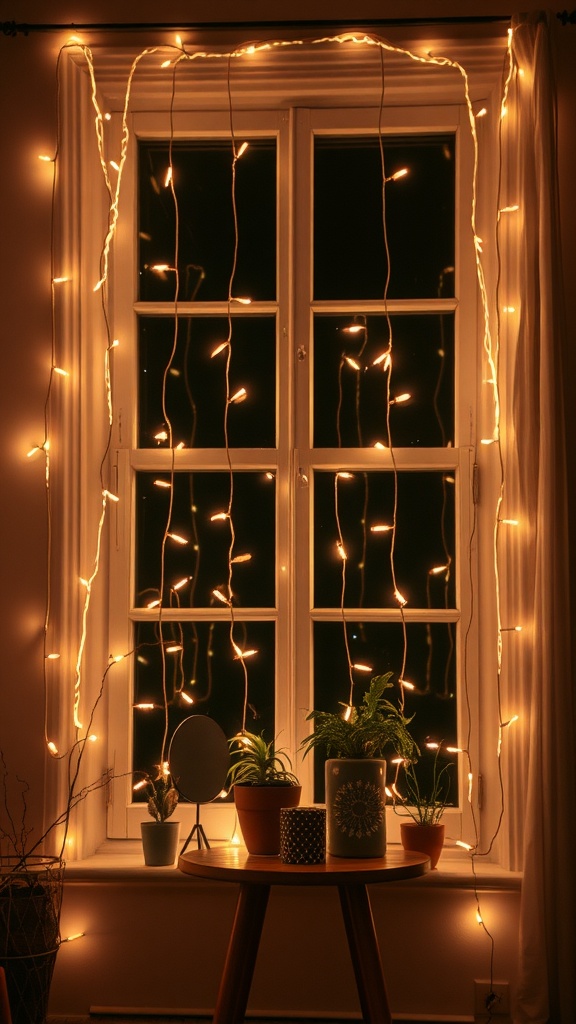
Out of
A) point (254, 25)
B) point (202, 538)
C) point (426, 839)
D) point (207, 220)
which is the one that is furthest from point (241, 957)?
point (254, 25)

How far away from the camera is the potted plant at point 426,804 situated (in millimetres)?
2850

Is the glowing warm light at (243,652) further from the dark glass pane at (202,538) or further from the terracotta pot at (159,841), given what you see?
the terracotta pot at (159,841)

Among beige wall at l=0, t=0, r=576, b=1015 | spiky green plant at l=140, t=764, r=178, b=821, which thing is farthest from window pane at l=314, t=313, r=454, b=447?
spiky green plant at l=140, t=764, r=178, b=821

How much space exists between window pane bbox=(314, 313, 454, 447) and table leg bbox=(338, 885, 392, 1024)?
1.37 m

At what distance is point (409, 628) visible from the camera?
10.5ft

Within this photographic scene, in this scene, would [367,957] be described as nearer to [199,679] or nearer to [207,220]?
[199,679]

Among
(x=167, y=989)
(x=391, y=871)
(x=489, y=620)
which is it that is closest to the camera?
(x=391, y=871)

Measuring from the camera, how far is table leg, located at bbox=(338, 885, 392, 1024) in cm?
234

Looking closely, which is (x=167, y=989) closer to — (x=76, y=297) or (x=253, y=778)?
(x=253, y=778)

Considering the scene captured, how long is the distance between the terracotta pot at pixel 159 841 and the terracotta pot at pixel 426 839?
0.63 metres

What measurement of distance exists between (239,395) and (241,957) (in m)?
1.59

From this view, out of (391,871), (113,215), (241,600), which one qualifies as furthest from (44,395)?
(391,871)

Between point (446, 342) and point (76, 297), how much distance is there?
1119 millimetres

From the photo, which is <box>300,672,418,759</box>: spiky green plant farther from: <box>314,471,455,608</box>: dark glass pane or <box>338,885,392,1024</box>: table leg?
<box>314,471,455,608</box>: dark glass pane
